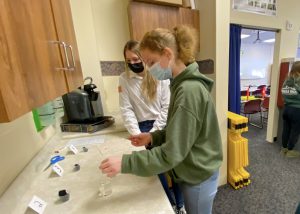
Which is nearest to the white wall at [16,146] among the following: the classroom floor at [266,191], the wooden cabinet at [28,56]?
the wooden cabinet at [28,56]

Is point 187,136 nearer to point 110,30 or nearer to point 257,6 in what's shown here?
point 110,30

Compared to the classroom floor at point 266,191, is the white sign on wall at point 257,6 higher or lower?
higher

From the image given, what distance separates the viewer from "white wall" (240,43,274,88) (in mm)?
6777

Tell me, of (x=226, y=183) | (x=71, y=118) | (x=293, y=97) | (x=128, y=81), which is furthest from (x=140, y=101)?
(x=293, y=97)

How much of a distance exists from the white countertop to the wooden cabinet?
15.5 inches

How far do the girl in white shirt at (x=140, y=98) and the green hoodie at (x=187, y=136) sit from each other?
0.56 meters

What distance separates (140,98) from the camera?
1.35m

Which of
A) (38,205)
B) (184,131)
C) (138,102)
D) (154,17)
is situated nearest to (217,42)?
(154,17)

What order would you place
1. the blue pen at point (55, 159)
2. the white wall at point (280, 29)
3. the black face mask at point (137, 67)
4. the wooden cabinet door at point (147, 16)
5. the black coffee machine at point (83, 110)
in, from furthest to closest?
the white wall at point (280, 29)
the wooden cabinet door at point (147, 16)
the black coffee machine at point (83, 110)
the black face mask at point (137, 67)
the blue pen at point (55, 159)

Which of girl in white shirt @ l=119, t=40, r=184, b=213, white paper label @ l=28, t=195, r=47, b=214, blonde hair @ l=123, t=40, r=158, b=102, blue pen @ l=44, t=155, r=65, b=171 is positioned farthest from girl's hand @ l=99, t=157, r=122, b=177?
blonde hair @ l=123, t=40, r=158, b=102

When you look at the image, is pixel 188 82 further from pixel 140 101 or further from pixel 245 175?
pixel 245 175

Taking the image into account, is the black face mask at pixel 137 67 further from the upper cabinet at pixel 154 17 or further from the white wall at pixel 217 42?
the white wall at pixel 217 42

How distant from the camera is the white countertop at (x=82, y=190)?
0.60 metres

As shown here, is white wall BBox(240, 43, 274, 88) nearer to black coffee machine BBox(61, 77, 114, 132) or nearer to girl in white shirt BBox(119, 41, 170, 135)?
girl in white shirt BBox(119, 41, 170, 135)
